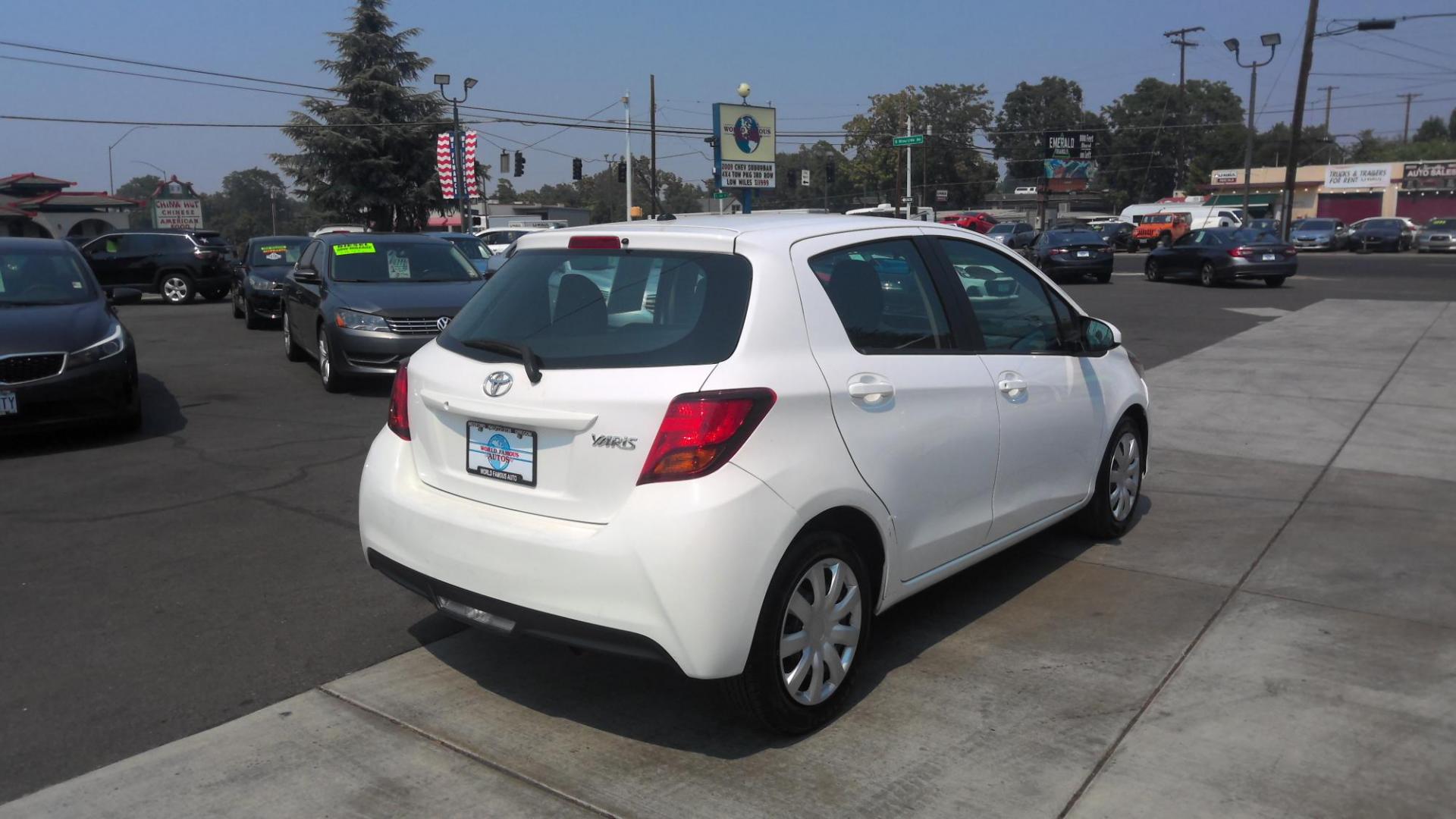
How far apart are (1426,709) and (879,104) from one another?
90373mm

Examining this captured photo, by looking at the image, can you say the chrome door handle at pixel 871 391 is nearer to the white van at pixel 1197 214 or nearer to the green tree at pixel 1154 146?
the white van at pixel 1197 214

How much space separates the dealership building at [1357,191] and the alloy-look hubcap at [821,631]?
6958 centimetres

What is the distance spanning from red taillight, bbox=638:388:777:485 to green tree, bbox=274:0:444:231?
170ft

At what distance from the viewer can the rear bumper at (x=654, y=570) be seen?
3.27m

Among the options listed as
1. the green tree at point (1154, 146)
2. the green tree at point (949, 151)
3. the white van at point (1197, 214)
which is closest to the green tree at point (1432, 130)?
the green tree at point (1154, 146)

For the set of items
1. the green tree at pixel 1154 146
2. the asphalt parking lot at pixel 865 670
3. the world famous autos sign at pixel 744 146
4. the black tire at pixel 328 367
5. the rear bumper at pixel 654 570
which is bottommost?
the asphalt parking lot at pixel 865 670

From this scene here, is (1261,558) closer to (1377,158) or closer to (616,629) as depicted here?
(616,629)

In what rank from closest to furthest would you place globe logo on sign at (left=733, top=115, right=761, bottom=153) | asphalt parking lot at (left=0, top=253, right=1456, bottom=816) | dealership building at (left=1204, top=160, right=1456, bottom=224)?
asphalt parking lot at (left=0, top=253, right=1456, bottom=816), globe logo on sign at (left=733, top=115, right=761, bottom=153), dealership building at (left=1204, top=160, right=1456, bottom=224)

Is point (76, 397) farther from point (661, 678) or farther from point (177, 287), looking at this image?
point (177, 287)

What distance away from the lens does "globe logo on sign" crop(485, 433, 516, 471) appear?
368 centimetres

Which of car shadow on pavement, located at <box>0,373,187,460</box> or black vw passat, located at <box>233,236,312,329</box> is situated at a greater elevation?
black vw passat, located at <box>233,236,312,329</box>

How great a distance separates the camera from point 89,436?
8.88 metres

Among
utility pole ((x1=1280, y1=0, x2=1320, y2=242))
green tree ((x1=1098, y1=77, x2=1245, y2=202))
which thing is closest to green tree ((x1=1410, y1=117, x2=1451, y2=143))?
green tree ((x1=1098, y1=77, x2=1245, y2=202))

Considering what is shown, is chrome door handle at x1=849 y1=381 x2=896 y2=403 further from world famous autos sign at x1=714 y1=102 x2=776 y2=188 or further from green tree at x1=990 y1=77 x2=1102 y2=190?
green tree at x1=990 y1=77 x2=1102 y2=190
